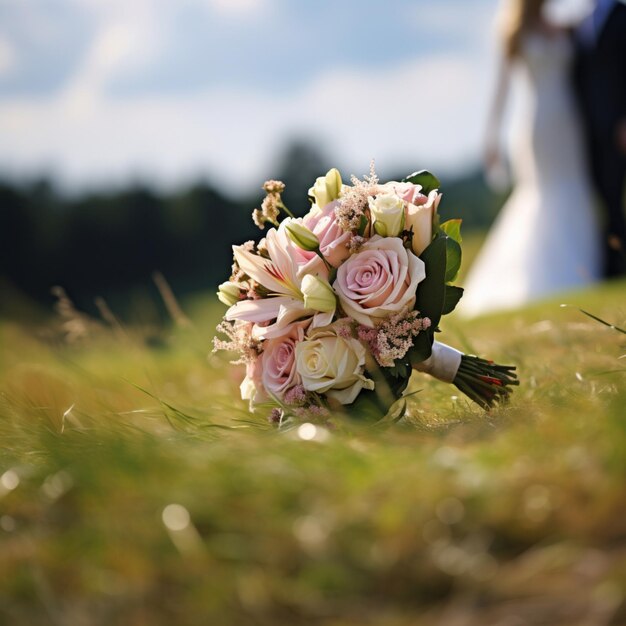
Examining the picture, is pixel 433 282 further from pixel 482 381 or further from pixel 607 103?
pixel 607 103

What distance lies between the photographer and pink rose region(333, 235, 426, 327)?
2.37m

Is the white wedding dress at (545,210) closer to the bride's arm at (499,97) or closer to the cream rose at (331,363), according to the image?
the bride's arm at (499,97)

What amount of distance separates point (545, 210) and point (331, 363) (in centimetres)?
786

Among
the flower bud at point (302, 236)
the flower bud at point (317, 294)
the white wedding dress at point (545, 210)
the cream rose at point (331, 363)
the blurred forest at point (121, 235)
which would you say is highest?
the flower bud at point (302, 236)

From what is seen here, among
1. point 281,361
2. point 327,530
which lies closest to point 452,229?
point 281,361

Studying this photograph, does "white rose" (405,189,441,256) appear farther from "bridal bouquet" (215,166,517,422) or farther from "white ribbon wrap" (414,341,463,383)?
"white ribbon wrap" (414,341,463,383)

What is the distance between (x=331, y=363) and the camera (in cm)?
242

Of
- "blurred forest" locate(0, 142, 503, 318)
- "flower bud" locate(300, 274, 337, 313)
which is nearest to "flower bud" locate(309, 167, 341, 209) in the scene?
"flower bud" locate(300, 274, 337, 313)

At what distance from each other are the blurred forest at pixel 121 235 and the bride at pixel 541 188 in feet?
44.8

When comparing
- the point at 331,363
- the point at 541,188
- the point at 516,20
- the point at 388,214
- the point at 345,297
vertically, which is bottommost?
the point at 541,188

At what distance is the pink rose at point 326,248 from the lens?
2.45 meters

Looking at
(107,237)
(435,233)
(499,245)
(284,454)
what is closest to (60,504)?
(284,454)

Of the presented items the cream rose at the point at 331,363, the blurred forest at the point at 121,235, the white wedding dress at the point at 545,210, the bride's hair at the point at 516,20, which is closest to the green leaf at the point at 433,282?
the cream rose at the point at 331,363

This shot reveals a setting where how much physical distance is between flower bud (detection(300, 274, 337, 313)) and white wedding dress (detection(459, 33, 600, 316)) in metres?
6.97
